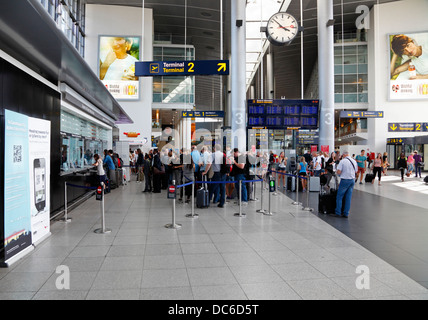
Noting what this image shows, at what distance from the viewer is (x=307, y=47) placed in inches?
1346

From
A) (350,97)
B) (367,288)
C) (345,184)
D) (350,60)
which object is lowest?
(367,288)

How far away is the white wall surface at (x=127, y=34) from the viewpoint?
24.4 metres

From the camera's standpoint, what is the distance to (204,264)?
4.56 metres

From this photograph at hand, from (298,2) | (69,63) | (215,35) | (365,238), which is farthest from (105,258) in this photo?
(215,35)

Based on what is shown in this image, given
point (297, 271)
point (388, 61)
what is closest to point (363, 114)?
point (388, 61)

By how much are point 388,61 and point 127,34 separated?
2172 centimetres

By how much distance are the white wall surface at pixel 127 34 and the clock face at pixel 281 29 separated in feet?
45.1

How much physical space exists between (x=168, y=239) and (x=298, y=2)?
21.8 m

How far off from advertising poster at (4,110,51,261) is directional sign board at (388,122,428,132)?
26390 mm

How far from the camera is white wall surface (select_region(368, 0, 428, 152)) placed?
86.0ft

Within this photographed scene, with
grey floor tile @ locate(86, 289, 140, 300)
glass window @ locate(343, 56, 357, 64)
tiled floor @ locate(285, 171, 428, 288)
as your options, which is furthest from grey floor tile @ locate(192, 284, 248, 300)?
glass window @ locate(343, 56, 357, 64)

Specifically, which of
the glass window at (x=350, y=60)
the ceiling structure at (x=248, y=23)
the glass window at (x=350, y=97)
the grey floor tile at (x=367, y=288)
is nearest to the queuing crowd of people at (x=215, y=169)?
the grey floor tile at (x=367, y=288)

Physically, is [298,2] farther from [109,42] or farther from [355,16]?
[109,42]

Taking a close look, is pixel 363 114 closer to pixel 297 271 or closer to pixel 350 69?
pixel 350 69
